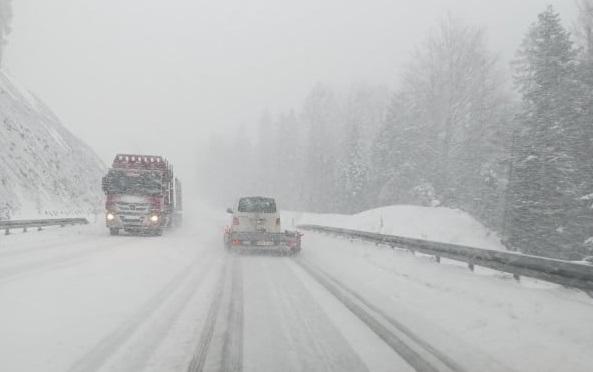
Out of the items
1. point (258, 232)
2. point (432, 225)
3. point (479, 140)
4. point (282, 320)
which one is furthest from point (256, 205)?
point (479, 140)

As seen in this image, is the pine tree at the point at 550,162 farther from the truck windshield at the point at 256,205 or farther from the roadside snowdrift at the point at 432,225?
the truck windshield at the point at 256,205

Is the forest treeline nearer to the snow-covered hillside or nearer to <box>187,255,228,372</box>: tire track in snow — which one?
<box>187,255,228,372</box>: tire track in snow

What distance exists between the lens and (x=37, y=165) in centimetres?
4041

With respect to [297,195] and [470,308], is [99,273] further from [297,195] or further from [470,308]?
[297,195]

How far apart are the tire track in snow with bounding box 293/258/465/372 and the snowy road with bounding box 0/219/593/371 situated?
18 mm

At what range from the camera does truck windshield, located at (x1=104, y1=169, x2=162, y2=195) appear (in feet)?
72.0

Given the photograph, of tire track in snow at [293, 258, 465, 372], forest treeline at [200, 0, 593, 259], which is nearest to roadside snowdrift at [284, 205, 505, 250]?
forest treeline at [200, 0, 593, 259]

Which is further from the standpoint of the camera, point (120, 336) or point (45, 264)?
point (45, 264)

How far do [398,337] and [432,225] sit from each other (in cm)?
2107

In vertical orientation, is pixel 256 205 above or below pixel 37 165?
below

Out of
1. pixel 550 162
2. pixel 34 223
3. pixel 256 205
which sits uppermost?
pixel 550 162

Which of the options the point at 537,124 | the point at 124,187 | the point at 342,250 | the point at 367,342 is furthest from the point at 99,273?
the point at 537,124

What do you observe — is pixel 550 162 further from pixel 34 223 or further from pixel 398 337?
pixel 34 223

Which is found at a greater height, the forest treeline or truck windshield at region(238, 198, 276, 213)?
the forest treeline
